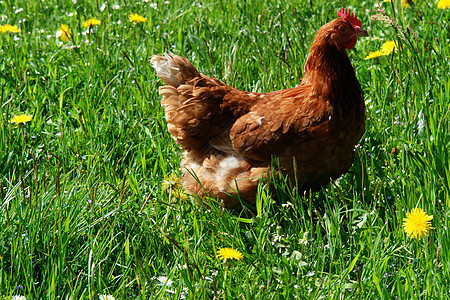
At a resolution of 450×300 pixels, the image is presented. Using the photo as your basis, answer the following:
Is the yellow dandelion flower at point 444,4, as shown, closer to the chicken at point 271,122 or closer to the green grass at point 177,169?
the green grass at point 177,169

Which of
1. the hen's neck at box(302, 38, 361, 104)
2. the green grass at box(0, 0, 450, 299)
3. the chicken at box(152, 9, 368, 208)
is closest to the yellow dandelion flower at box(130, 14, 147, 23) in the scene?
the green grass at box(0, 0, 450, 299)

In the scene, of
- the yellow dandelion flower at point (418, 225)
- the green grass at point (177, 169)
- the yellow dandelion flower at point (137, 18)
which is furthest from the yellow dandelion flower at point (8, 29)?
the yellow dandelion flower at point (418, 225)

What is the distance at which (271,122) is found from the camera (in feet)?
11.0

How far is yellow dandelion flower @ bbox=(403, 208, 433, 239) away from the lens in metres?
2.53

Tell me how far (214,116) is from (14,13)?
3394mm

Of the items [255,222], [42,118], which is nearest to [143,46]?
[42,118]

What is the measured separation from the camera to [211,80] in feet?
12.0

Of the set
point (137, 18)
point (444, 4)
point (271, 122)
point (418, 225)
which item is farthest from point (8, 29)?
point (418, 225)

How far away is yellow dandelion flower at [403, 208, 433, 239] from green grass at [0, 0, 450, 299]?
0.07 metres

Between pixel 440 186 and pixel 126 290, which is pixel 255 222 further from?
pixel 440 186

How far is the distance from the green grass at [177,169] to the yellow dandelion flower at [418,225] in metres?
0.07

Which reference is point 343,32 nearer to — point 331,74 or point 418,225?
point 331,74

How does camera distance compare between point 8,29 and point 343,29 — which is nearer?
point 343,29

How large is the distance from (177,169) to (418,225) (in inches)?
67.6
